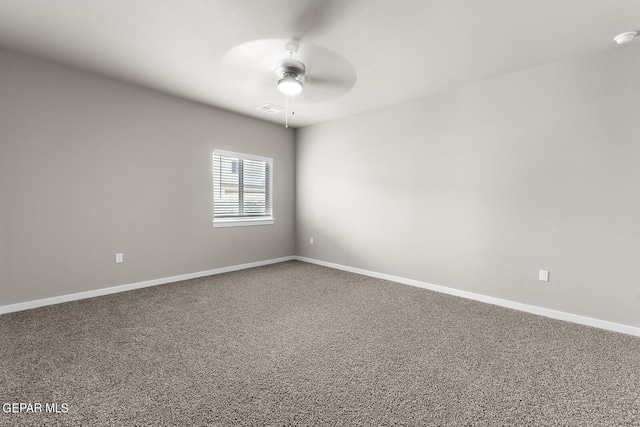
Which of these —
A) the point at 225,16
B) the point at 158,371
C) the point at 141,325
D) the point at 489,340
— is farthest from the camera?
the point at 141,325

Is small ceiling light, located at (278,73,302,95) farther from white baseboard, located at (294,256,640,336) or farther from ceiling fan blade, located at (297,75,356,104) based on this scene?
white baseboard, located at (294,256,640,336)

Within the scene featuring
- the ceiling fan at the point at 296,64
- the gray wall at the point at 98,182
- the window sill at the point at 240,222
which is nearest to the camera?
the ceiling fan at the point at 296,64

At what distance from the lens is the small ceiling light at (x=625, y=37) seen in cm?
232

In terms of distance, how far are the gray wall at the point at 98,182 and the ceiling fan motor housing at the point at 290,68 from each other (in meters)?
2.00

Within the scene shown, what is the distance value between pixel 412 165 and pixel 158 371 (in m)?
3.57

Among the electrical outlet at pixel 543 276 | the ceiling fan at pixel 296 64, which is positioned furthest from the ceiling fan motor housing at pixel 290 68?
the electrical outlet at pixel 543 276

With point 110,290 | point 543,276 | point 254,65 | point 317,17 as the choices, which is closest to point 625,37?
point 543,276

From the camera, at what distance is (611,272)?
8.61 feet

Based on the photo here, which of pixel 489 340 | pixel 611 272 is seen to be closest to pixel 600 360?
pixel 489 340

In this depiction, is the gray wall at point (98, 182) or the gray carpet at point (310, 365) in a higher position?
the gray wall at point (98, 182)

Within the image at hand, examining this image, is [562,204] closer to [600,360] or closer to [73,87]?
[600,360]

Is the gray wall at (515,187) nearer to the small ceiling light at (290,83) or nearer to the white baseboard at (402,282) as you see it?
the white baseboard at (402,282)

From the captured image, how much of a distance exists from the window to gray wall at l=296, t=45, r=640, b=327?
60.6 inches

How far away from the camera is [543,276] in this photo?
2967mm
